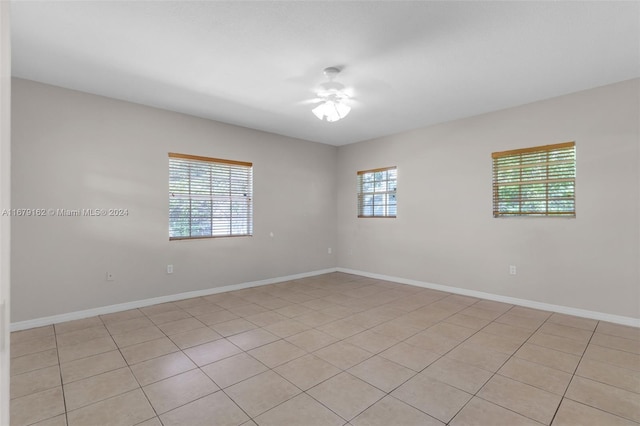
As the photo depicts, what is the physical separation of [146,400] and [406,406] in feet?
5.60

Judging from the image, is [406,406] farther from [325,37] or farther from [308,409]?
[325,37]

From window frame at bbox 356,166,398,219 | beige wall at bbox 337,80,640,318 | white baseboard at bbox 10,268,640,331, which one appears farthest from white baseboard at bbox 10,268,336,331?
beige wall at bbox 337,80,640,318

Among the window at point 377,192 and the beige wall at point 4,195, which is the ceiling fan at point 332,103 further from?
the beige wall at point 4,195

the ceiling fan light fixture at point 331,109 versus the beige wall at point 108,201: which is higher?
the ceiling fan light fixture at point 331,109

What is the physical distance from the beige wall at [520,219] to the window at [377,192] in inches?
5.7

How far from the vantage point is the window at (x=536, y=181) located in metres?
3.75

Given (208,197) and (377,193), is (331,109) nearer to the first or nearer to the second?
(208,197)

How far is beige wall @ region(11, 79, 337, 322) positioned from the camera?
333cm

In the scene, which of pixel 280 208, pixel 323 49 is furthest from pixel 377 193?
pixel 323 49

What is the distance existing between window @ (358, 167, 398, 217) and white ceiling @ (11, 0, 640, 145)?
183 cm

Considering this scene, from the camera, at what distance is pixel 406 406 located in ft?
6.47

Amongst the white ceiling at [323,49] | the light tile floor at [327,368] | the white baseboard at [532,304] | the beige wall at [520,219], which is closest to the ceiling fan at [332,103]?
the white ceiling at [323,49]

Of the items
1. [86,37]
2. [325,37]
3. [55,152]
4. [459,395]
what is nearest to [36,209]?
[55,152]

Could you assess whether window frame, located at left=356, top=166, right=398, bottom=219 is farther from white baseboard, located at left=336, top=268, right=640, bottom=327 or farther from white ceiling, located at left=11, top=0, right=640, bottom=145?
white ceiling, located at left=11, top=0, right=640, bottom=145
